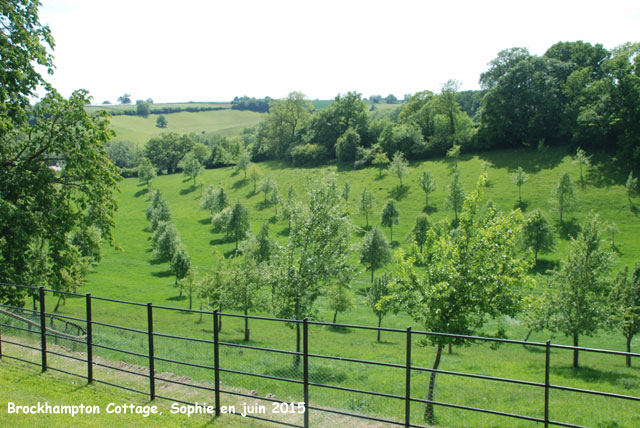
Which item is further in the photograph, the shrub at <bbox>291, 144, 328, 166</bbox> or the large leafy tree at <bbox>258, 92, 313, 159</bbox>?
the large leafy tree at <bbox>258, 92, 313, 159</bbox>

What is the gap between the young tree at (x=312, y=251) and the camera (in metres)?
21.7

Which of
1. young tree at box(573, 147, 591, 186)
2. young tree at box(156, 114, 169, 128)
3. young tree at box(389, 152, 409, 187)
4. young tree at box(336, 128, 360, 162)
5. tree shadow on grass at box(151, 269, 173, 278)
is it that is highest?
young tree at box(156, 114, 169, 128)

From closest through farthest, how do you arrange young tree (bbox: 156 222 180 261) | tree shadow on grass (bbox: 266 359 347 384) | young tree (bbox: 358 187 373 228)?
tree shadow on grass (bbox: 266 359 347 384)
young tree (bbox: 156 222 180 261)
young tree (bbox: 358 187 373 228)

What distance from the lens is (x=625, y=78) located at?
59875 millimetres

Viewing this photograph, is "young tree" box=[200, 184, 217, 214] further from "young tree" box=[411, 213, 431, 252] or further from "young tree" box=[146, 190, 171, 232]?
"young tree" box=[411, 213, 431, 252]

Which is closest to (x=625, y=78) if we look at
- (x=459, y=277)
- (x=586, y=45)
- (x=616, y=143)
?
(x=616, y=143)

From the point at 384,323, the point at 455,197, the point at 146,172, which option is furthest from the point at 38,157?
the point at 146,172

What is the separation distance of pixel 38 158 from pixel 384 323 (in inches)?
1068

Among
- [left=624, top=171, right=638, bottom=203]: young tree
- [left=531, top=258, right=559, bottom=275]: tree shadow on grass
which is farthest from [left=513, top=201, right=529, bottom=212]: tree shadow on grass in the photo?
[left=531, top=258, right=559, bottom=275]: tree shadow on grass

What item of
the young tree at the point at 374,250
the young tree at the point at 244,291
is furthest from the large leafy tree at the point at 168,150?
the young tree at the point at 244,291

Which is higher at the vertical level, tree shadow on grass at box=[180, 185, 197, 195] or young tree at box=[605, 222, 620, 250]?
tree shadow on grass at box=[180, 185, 197, 195]

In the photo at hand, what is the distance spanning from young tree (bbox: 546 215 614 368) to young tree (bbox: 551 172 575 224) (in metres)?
30.9

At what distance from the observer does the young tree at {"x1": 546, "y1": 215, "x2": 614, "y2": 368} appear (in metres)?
23.6

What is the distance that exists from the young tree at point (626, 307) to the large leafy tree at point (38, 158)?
85.8 ft
